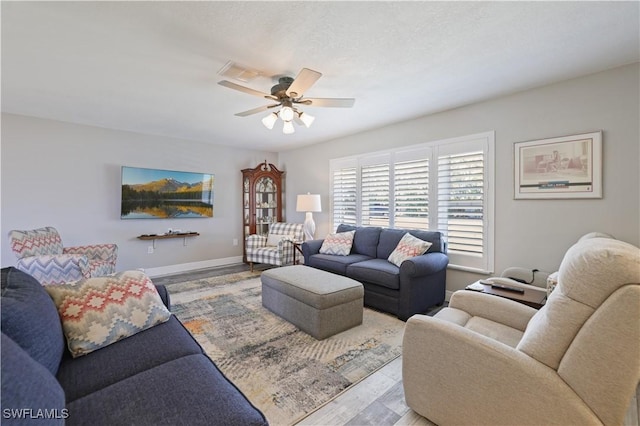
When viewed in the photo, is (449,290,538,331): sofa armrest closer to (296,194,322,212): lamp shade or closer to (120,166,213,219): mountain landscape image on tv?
(296,194,322,212): lamp shade

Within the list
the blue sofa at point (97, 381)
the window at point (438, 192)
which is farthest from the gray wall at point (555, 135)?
the blue sofa at point (97, 381)

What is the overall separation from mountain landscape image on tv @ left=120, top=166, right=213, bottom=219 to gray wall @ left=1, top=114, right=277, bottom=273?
120 millimetres

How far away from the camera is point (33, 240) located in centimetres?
316

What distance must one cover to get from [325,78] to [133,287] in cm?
235

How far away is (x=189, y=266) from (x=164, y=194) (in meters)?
1.41

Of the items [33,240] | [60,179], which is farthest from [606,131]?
[60,179]

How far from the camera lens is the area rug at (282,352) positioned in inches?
70.9

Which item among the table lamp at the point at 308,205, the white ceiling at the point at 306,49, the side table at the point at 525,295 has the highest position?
the white ceiling at the point at 306,49

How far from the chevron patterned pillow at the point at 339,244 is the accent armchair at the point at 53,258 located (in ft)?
9.31

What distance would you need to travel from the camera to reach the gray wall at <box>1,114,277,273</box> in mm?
3678

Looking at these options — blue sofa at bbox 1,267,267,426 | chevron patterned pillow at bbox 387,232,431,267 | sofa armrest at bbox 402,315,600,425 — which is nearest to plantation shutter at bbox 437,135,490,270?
chevron patterned pillow at bbox 387,232,431,267

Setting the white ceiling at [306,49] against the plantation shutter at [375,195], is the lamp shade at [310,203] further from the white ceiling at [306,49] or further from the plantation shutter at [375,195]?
the white ceiling at [306,49]

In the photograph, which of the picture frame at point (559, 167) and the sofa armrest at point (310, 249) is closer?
the picture frame at point (559, 167)

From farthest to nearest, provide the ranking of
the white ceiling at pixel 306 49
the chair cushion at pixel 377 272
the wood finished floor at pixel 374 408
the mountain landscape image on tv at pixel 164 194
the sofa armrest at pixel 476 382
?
1. the mountain landscape image on tv at pixel 164 194
2. the chair cushion at pixel 377 272
3. the white ceiling at pixel 306 49
4. the wood finished floor at pixel 374 408
5. the sofa armrest at pixel 476 382
